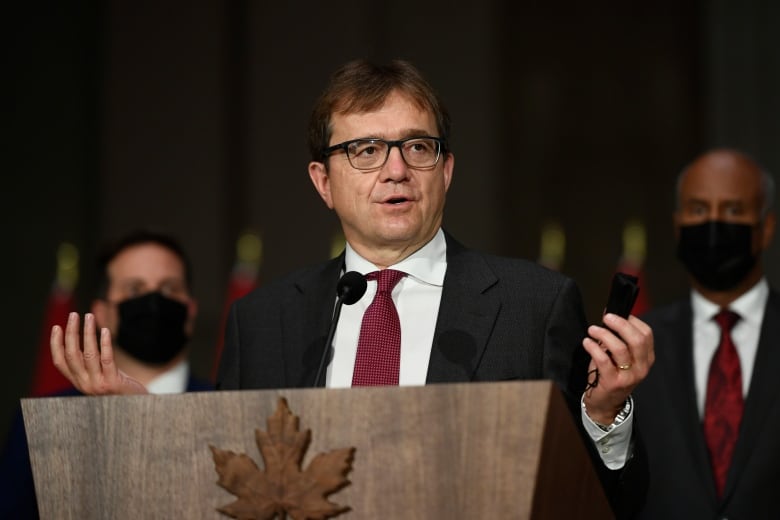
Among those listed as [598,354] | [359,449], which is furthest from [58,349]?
[598,354]

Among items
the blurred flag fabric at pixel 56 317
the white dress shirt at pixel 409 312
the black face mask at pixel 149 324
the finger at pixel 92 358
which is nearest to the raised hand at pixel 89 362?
the finger at pixel 92 358

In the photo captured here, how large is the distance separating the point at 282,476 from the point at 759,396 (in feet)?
5.91

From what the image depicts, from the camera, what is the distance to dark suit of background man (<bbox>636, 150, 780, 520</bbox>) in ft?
9.66

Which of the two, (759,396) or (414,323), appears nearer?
(414,323)

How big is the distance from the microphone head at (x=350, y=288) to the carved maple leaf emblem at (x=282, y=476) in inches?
14.6

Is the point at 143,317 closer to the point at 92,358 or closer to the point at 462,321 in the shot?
the point at 92,358

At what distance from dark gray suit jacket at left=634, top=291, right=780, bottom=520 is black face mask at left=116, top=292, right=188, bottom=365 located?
1467mm

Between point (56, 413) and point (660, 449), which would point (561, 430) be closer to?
point (56, 413)

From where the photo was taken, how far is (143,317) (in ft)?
11.6

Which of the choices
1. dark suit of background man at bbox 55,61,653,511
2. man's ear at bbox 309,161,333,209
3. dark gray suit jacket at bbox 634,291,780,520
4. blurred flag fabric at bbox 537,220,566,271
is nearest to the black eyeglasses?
dark suit of background man at bbox 55,61,653,511

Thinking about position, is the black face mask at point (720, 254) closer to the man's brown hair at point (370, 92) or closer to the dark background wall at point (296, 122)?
the man's brown hair at point (370, 92)

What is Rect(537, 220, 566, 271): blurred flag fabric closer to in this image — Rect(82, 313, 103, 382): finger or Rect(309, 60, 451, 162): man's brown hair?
Rect(309, 60, 451, 162): man's brown hair

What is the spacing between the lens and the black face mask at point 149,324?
11.6ft

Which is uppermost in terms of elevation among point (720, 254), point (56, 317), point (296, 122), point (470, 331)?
point (296, 122)
